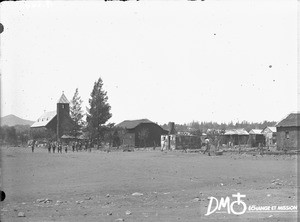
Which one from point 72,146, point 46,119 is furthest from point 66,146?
point 46,119

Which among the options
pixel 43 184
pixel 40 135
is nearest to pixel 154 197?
pixel 43 184

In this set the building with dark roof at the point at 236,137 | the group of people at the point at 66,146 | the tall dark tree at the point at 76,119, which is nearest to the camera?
the group of people at the point at 66,146

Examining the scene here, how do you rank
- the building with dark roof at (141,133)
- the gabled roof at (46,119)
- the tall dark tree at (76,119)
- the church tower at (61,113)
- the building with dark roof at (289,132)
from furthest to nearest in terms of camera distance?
the gabled roof at (46,119) < the church tower at (61,113) < the building with dark roof at (141,133) < the tall dark tree at (76,119) < the building with dark roof at (289,132)

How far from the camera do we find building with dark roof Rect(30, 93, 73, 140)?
10585cm

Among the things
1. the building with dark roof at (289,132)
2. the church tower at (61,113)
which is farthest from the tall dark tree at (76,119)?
the building with dark roof at (289,132)

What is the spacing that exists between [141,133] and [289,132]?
4227 centimetres

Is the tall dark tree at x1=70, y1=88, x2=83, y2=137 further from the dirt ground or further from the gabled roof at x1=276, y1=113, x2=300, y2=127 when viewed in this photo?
the dirt ground

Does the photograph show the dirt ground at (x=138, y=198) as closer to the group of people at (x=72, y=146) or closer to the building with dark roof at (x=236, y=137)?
the group of people at (x=72, y=146)

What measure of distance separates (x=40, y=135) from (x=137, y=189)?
102 meters

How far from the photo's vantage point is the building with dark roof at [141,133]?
306 feet

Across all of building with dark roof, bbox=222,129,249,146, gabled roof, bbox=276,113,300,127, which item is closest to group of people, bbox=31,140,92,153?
gabled roof, bbox=276,113,300,127

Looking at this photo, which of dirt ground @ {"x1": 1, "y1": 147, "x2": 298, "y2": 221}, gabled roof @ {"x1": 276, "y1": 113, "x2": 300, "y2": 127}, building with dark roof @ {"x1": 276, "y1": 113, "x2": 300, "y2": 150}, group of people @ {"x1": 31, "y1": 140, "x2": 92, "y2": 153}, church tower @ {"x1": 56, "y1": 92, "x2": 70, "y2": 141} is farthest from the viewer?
church tower @ {"x1": 56, "y1": 92, "x2": 70, "y2": 141}

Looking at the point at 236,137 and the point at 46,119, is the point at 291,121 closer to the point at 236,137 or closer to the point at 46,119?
the point at 236,137

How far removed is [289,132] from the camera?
56312 millimetres
